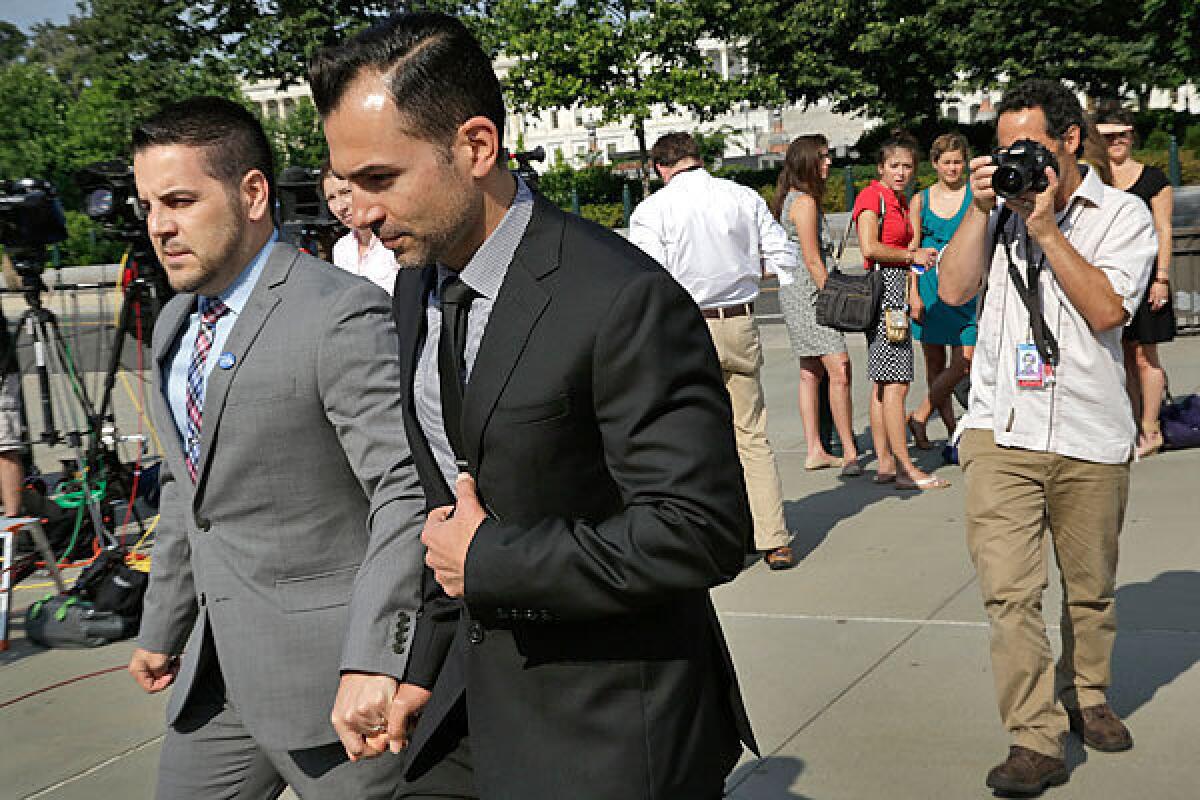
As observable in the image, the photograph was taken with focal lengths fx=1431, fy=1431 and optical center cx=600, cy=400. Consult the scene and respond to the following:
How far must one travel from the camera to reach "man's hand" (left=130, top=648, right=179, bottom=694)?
9.95 feet

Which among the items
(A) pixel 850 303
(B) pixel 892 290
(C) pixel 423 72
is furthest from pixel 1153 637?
(C) pixel 423 72

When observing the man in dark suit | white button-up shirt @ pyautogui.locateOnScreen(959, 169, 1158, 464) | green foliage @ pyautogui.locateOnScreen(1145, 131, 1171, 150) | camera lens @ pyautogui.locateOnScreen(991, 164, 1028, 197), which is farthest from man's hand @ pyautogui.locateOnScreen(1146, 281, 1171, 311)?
green foliage @ pyautogui.locateOnScreen(1145, 131, 1171, 150)

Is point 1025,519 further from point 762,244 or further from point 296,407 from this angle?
point 762,244

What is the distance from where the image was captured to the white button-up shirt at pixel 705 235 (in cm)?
685

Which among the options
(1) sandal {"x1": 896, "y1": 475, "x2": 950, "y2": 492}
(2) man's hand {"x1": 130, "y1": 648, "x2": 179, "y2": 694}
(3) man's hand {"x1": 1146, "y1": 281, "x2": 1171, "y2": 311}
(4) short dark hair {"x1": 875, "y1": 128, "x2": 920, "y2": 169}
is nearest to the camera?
(2) man's hand {"x1": 130, "y1": 648, "x2": 179, "y2": 694}

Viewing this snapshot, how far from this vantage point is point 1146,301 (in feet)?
27.0

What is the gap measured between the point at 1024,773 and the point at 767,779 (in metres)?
0.78

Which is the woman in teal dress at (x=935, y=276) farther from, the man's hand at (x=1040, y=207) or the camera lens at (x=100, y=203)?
the camera lens at (x=100, y=203)

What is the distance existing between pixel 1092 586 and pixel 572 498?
9.03 ft

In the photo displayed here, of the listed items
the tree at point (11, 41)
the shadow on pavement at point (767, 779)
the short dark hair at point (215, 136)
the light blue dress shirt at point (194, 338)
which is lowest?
the shadow on pavement at point (767, 779)

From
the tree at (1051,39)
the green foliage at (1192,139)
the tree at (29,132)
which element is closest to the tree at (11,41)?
the tree at (29,132)

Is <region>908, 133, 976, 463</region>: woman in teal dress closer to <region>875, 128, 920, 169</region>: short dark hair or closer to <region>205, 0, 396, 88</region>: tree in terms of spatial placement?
<region>875, 128, 920, 169</region>: short dark hair

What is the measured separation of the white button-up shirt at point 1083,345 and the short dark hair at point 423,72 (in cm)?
252

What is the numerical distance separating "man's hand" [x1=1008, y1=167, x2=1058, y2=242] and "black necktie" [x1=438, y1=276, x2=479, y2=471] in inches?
89.5
